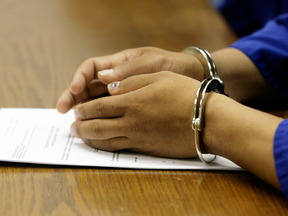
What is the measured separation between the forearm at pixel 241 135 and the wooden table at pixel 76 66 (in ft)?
0.12

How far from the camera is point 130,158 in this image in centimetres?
59

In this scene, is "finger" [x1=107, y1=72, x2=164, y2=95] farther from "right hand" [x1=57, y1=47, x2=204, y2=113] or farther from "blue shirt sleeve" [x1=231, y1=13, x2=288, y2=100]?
"blue shirt sleeve" [x1=231, y1=13, x2=288, y2=100]

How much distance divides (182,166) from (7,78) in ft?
1.80

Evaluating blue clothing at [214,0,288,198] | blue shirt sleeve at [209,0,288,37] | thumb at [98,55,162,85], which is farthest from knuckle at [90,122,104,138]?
blue shirt sleeve at [209,0,288,37]

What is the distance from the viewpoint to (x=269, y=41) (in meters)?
0.81

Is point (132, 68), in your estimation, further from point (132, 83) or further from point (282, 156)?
point (282, 156)

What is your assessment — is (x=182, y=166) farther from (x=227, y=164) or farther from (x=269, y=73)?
(x=269, y=73)

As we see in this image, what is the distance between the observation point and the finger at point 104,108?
0.59 meters

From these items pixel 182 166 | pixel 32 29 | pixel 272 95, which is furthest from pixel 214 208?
pixel 32 29

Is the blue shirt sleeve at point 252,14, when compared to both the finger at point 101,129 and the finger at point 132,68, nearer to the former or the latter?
the finger at point 132,68

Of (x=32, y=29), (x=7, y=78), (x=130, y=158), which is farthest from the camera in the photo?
(x=32, y=29)

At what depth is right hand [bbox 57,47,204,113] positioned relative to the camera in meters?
0.67

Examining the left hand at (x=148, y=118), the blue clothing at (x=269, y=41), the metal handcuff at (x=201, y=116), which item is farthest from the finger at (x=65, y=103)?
the blue clothing at (x=269, y=41)

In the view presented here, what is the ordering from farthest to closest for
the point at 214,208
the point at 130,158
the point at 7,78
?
the point at 7,78, the point at 130,158, the point at 214,208
